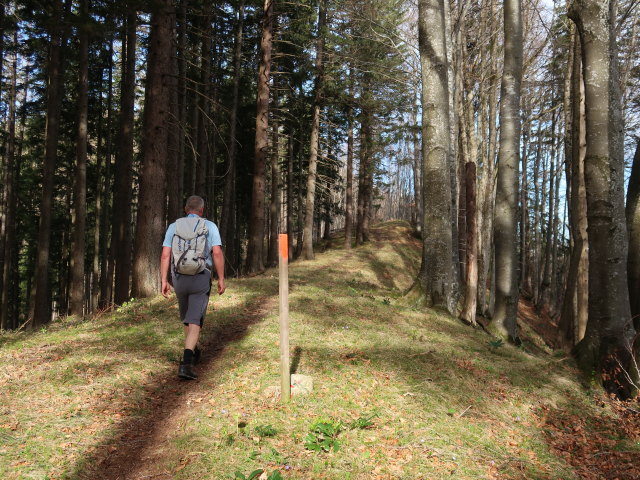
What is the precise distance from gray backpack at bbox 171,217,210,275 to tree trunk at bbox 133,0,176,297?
5.36 metres

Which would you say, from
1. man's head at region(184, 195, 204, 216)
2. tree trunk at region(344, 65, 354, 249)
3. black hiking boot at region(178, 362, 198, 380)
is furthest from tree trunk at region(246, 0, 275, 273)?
black hiking boot at region(178, 362, 198, 380)

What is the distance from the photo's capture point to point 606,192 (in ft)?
17.6

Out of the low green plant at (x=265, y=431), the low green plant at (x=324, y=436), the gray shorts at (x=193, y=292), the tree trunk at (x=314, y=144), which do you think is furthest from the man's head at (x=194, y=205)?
the tree trunk at (x=314, y=144)

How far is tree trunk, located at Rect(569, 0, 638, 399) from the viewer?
5.35 m

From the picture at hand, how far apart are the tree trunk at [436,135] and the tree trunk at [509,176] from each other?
211cm

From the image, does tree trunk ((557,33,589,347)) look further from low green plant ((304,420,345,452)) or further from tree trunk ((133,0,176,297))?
tree trunk ((133,0,176,297))

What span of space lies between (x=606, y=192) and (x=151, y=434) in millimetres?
6130

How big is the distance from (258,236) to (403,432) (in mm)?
11243

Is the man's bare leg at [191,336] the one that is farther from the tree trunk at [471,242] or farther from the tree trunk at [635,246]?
the tree trunk at [471,242]

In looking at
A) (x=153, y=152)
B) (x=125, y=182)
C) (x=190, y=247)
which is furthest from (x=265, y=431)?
(x=125, y=182)

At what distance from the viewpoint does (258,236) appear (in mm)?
14453

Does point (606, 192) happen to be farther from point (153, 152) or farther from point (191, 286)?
point (153, 152)

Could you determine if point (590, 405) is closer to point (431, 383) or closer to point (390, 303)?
point (431, 383)

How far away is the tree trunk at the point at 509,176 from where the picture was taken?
9656 millimetres
